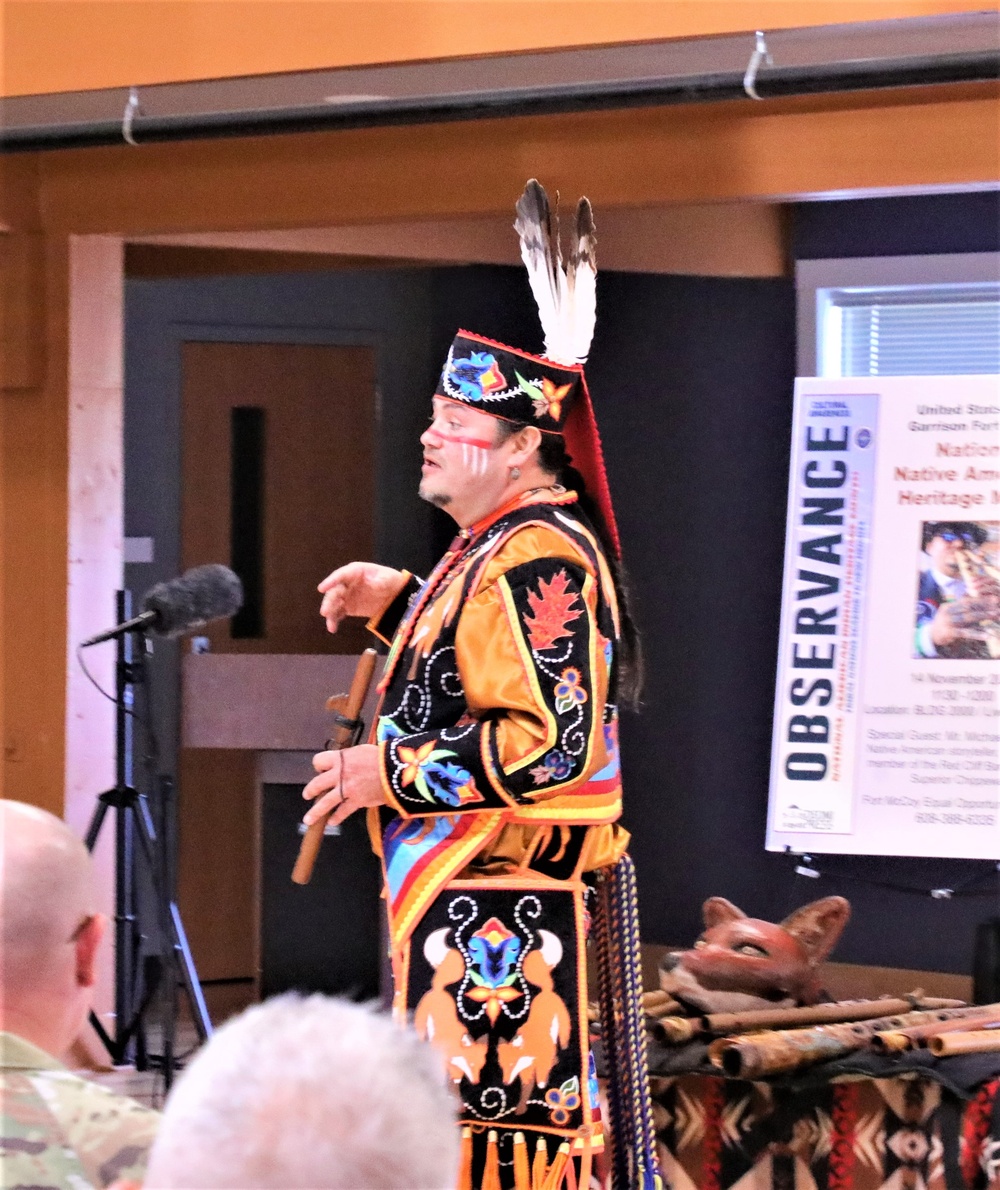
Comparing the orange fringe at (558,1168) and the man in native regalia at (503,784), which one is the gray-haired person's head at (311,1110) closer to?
the man in native regalia at (503,784)

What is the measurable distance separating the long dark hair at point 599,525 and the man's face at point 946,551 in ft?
5.72

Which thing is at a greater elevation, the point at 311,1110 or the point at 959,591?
the point at 959,591

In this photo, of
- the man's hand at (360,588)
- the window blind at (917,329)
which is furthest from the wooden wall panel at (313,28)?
the window blind at (917,329)

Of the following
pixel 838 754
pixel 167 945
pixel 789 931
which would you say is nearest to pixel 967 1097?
pixel 789 931

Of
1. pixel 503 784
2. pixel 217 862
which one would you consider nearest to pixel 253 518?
pixel 217 862

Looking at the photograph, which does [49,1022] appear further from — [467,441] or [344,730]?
[467,441]

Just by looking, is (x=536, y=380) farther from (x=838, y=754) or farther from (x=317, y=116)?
(x=838, y=754)

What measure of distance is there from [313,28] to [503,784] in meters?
1.83

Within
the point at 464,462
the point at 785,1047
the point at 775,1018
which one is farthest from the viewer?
the point at 775,1018

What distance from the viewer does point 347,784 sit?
255cm

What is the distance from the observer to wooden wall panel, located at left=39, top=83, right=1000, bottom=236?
355cm

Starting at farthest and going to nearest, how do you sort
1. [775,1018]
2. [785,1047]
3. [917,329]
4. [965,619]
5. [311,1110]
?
[917,329]
[965,619]
[775,1018]
[785,1047]
[311,1110]

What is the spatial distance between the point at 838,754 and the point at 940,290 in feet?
4.42

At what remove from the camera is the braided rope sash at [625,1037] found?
279 cm
